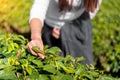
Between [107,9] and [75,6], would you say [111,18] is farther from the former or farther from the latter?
[75,6]

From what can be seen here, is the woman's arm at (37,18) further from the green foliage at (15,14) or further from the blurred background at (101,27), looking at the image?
the green foliage at (15,14)

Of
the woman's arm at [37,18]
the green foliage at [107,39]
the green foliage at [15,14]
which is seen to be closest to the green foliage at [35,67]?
the woman's arm at [37,18]

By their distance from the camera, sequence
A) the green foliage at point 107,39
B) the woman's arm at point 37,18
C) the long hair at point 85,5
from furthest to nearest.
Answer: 1. the green foliage at point 107,39
2. the long hair at point 85,5
3. the woman's arm at point 37,18

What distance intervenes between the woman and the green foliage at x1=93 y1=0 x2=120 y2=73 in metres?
1.25

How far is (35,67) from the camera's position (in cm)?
177

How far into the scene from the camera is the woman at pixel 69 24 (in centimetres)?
275

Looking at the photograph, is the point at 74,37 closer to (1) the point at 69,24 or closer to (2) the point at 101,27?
(1) the point at 69,24

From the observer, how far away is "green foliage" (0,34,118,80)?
1688 millimetres

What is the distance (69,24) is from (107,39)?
5.89ft

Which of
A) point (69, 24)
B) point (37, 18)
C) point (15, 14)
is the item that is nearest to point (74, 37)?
point (69, 24)

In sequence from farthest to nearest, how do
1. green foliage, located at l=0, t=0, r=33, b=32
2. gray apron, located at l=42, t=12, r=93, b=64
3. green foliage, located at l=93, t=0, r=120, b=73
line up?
green foliage, located at l=0, t=0, r=33, b=32 < green foliage, located at l=93, t=0, r=120, b=73 < gray apron, located at l=42, t=12, r=93, b=64

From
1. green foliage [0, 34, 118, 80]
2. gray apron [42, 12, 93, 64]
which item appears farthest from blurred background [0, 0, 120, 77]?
green foliage [0, 34, 118, 80]

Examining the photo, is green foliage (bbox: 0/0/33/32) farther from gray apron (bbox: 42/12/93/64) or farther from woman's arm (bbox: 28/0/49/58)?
woman's arm (bbox: 28/0/49/58)

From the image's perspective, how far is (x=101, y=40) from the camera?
15.1 ft
